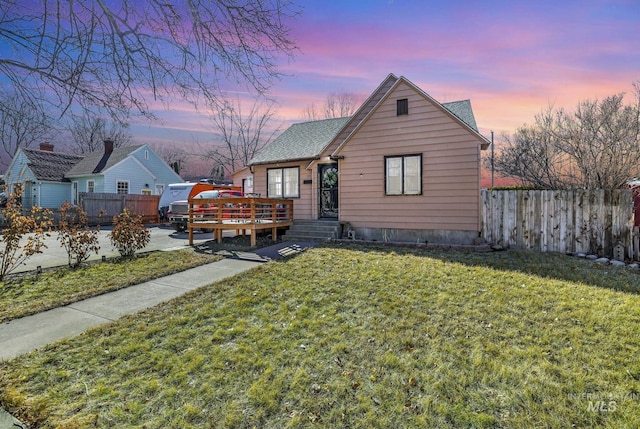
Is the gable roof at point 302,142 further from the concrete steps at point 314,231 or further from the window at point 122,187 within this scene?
the window at point 122,187

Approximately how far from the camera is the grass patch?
5082mm

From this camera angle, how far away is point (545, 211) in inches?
337

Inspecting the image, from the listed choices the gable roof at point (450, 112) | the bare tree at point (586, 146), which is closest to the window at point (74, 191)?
the gable roof at point (450, 112)

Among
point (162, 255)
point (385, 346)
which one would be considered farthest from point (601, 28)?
point (162, 255)

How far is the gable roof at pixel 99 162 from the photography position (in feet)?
81.3

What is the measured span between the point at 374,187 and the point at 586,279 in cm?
623

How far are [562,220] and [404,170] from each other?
4506 millimetres

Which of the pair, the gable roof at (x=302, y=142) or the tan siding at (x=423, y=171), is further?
the gable roof at (x=302, y=142)

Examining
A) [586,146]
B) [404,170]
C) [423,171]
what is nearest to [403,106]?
[404,170]

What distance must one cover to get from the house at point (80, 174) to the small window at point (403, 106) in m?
23.4

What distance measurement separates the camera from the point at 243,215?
37.6 ft

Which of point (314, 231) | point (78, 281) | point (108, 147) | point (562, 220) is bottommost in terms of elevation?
point (78, 281)

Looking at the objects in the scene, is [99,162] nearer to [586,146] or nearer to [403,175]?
[403,175]

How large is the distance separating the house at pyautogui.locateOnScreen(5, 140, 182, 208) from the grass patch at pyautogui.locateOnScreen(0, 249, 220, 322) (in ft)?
67.0
